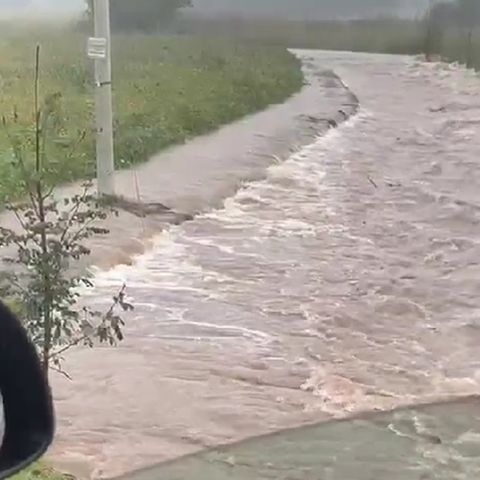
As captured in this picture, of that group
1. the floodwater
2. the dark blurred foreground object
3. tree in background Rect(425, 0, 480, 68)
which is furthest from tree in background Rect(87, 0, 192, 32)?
the dark blurred foreground object

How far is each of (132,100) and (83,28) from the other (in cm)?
181

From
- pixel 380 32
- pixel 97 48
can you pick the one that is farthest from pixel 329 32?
pixel 97 48

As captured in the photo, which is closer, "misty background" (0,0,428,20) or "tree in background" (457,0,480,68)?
"misty background" (0,0,428,20)

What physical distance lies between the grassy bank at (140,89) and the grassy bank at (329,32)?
0.15 m

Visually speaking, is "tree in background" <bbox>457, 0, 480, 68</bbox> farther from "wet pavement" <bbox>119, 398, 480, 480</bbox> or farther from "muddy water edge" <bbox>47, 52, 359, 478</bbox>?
"wet pavement" <bbox>119, 398, 480, 480</bbox>

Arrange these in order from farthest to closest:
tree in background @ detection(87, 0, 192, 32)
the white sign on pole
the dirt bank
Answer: tree in background @ detection(87, 0, 192, 32) < the dirt bank < the white sign on pole

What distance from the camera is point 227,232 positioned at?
6371 mm

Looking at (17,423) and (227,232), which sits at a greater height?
(17,423)

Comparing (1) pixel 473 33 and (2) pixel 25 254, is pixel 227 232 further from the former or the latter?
(1) pixel 473 33

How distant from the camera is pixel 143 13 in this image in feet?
28.6

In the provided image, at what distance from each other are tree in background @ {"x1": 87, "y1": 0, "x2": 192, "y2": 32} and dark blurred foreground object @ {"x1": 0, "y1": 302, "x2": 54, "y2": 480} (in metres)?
7.81

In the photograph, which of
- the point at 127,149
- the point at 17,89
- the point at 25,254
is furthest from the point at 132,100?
the point at 25,254

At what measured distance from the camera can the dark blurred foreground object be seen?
2.73 feet

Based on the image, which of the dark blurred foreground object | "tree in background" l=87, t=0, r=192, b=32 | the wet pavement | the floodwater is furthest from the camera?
"tree in background" l=87, t=0, r=192, b=32
